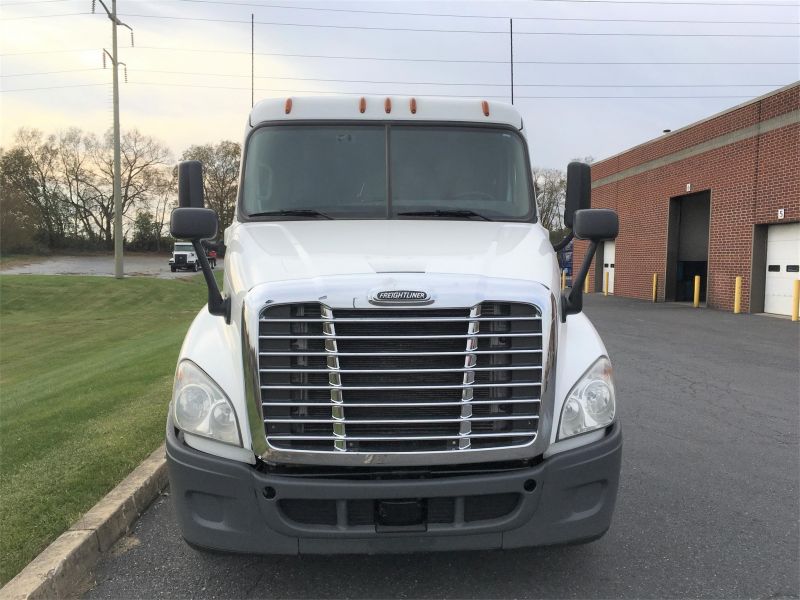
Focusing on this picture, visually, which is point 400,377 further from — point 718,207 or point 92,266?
point 92,266

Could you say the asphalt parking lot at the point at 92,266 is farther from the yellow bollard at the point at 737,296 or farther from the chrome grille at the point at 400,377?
the chrome grille at the point at 400,377

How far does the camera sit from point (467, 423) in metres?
2.69

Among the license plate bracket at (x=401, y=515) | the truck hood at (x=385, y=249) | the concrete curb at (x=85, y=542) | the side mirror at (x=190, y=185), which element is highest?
the side mirror at (x=190, y=185)

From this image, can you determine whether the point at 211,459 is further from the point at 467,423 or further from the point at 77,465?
the point at 77,465

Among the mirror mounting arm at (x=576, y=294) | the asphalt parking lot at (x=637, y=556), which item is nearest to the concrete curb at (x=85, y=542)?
the asphalt parking lot at (x=637, y=556)

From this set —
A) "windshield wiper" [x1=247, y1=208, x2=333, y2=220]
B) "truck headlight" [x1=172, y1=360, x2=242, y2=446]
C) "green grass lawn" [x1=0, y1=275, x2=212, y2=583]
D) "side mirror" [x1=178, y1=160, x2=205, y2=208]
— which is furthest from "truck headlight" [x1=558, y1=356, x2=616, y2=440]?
"green grass lawn" [x1=0, y1=275, x2=212, y2=583]

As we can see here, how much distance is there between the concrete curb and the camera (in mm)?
2785

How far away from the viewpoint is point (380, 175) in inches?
154

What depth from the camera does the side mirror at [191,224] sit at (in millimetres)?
3213

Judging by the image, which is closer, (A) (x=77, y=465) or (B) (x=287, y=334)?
(B) (x=287, y=334)

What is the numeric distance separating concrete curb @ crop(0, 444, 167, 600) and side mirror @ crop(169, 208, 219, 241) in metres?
1.66

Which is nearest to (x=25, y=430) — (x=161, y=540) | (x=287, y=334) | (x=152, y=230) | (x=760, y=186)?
(x=161, y=540)

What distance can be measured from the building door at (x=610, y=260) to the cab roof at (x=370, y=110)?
24.1 meters

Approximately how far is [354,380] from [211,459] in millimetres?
724
